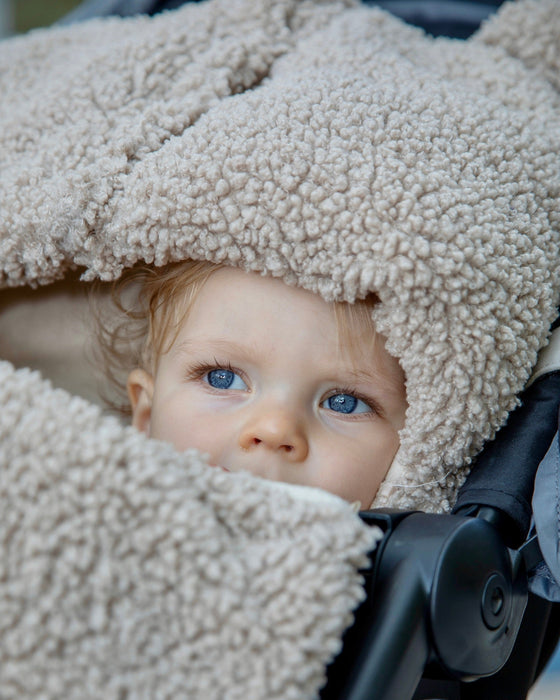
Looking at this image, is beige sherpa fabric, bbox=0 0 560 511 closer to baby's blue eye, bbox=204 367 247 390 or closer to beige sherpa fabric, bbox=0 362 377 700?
baby's blue eye, bbox=204 367 247 390

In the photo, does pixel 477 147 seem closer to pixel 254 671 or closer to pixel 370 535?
pixel 370 535

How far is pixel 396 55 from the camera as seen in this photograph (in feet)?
3.14

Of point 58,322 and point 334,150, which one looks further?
point 58,322

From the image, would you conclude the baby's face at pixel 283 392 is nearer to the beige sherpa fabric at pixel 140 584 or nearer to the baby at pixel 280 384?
the baby at pixel 280 384

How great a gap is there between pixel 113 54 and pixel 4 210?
27cm

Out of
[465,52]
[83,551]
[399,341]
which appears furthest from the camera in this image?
[465,52]

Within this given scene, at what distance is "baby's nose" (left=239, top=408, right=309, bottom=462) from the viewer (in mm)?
779

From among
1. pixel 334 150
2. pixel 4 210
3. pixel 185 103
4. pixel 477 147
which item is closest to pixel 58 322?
pixel 4 210

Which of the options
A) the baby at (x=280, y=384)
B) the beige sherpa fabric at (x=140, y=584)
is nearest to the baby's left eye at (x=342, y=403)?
the baby at (x=280, y=384)

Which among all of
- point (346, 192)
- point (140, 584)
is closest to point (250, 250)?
point (346, 192)

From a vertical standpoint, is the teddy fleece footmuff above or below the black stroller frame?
above

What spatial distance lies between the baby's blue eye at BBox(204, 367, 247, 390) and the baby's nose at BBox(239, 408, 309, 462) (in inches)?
2.7

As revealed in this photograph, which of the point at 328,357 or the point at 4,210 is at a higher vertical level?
the point at 4,210

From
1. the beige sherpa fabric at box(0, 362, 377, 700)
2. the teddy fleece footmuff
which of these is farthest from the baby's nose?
the beige sherpa fabric at box(0, 362, 377, 700)
